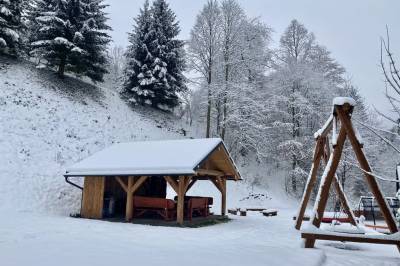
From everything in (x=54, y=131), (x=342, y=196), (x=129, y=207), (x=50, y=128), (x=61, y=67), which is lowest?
(x=129, y=207)

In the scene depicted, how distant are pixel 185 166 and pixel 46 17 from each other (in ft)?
59.9

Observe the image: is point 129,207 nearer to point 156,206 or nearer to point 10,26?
point 156,206

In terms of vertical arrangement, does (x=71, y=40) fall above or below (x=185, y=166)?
above

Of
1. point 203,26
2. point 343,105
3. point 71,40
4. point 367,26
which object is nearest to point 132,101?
point 71,40

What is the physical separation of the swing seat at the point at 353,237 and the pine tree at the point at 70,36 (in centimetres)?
2109

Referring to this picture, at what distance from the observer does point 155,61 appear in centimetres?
2906

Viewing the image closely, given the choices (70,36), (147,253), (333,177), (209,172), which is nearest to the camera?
(147,253)

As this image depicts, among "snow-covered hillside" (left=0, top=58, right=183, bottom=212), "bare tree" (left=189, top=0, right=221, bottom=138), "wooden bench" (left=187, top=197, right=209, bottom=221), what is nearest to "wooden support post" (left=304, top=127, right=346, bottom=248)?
"wooden bench" (left=187, top=197, right=209, bottom=221)

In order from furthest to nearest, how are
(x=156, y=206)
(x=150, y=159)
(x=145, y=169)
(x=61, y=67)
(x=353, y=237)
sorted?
(x=61, y=67)
(x=150, y=159)
(x=156, y=206)
(x=145, y=169)
(x=353, y=237)

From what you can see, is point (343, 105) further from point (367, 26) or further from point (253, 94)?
point (253, 94)

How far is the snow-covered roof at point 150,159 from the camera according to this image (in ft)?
45.0

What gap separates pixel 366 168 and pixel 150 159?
885cm

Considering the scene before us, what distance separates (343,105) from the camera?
9289 millimetres

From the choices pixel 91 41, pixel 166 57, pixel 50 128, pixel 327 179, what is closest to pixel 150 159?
pixel 327 179
